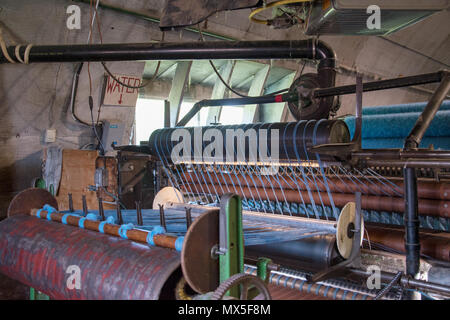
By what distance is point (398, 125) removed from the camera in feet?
12.4

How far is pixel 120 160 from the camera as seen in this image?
10.9 ft

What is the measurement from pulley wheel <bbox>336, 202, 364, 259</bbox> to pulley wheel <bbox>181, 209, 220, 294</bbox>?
0.78m

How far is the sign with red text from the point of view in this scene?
4371 mm

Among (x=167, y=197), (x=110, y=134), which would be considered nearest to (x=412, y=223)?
(x=167, y=197)

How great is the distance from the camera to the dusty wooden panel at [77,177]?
11.8ft

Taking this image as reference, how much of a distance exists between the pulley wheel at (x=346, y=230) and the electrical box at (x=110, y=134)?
330 cm

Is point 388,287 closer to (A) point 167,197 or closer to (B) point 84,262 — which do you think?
(B) point 84,262

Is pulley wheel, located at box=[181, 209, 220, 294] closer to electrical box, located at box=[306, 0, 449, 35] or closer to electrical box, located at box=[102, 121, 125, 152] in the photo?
electrical box, located at box=[306, 0, 449, 35]

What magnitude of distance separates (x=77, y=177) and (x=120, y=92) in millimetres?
1275

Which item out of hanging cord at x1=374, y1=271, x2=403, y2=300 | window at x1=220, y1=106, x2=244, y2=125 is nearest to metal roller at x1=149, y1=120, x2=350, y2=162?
hanging cord at x1=374, y1=271, x2=403, y2=300

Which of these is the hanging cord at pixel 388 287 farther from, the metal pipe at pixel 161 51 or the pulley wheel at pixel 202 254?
the metal pipe at pixel 161 51

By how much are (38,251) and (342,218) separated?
4.08ft

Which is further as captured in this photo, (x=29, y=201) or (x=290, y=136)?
(x=290, y=136)

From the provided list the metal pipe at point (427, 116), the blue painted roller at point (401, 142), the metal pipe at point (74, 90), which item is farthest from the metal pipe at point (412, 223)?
the metal pipe at point (74, 90)
